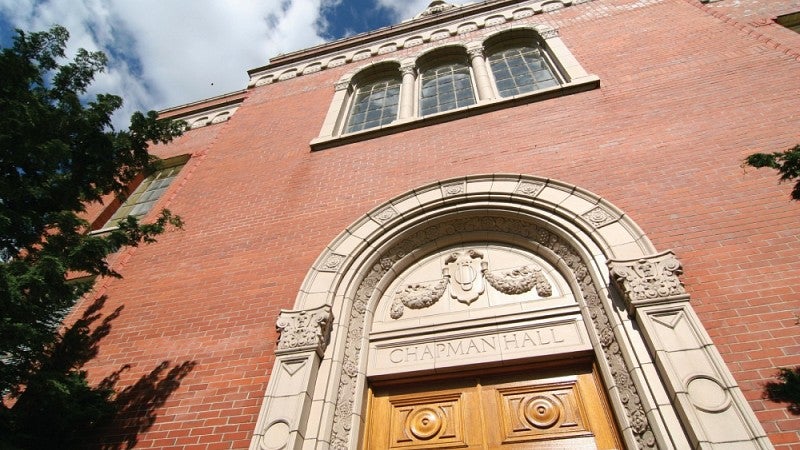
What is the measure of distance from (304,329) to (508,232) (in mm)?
2833

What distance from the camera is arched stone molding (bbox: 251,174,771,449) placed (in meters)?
3.40

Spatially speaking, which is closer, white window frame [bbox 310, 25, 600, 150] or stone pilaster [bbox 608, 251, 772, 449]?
stone pilaster [bbox 608, 251, 772, 449]

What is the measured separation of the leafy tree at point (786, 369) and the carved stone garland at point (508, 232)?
0.92 metres

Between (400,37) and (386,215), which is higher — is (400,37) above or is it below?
above

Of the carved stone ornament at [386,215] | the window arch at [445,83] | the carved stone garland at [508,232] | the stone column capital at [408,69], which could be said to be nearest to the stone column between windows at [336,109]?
the stone column capital at [408,69]

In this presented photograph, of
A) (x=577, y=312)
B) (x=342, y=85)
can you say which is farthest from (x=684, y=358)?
(x=342, y=85)

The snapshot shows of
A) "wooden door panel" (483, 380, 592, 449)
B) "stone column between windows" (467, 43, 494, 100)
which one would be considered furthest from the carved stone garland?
"stone column between windows" (467, 43, 494, 100)

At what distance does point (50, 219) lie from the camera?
445 centimetres

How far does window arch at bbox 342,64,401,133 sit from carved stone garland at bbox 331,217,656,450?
3.60 m

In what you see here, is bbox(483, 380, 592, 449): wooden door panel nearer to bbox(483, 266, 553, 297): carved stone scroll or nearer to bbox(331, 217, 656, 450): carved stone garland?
bbox(331, 217, 656, 450): carved stone garland

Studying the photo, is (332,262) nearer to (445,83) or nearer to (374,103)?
(374,103)

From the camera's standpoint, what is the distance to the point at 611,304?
13.9 ft

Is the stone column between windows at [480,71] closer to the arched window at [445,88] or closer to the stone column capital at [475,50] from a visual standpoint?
the stone column capital at [475,50]

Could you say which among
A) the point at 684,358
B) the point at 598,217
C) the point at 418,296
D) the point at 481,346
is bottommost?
the point at 684,358
